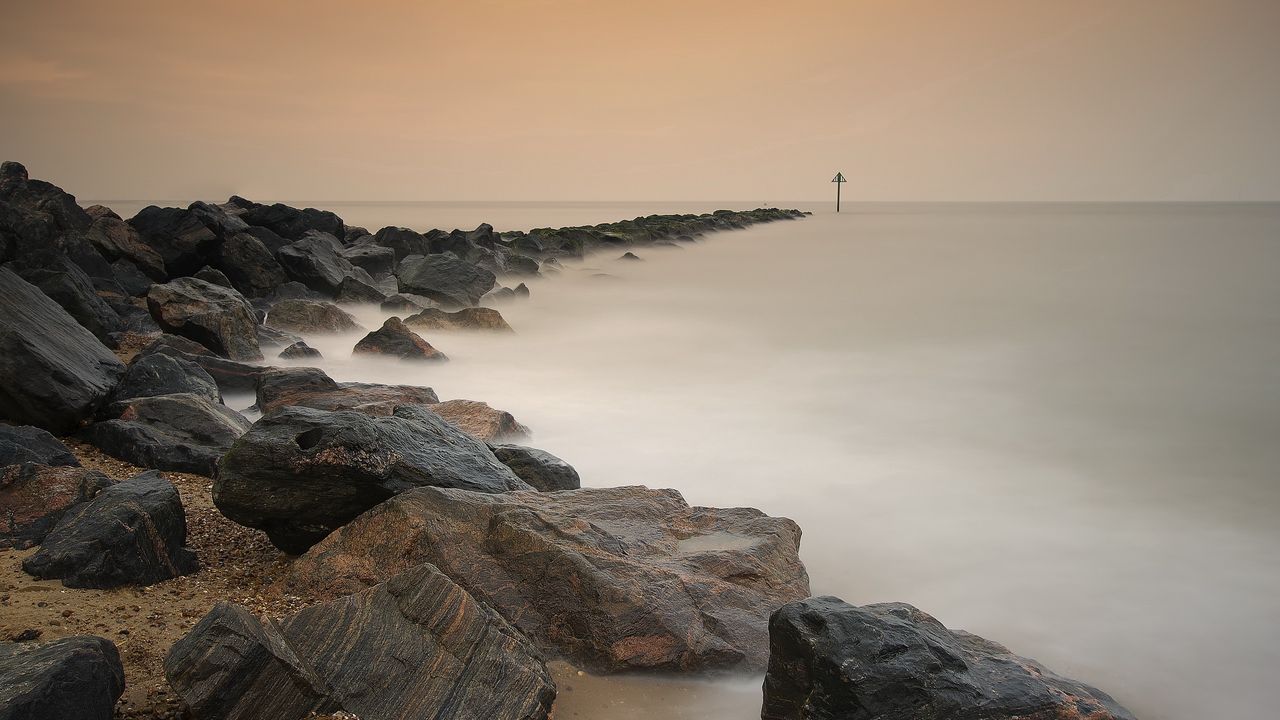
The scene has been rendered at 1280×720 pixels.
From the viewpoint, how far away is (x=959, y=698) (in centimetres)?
326

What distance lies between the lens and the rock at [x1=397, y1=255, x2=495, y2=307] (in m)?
17.0

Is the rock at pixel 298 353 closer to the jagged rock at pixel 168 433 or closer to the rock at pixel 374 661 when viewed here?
the jagged rock at pixel 168 433

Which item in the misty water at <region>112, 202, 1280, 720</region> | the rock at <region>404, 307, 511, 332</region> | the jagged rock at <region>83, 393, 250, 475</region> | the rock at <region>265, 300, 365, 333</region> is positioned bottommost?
the misty water at <region>112, 202, 1280, 720</region>

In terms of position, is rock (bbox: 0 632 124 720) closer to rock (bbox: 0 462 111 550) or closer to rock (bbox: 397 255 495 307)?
rock (bbox: 0 462 111 550)

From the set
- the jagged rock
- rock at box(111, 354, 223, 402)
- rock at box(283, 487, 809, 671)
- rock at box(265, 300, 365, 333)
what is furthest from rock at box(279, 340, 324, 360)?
rock at box(283, 487, 809, 671)

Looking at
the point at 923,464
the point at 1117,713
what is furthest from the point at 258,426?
the point at 923,464

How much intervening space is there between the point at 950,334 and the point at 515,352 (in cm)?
809

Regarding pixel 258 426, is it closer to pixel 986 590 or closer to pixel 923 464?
pixel 986 590

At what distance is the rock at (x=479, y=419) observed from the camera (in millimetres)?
7523

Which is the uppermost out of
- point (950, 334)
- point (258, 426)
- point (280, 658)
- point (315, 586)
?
point (258, 426)

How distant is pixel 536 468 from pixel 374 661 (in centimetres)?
286

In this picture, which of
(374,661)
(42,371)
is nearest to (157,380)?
(42,371)

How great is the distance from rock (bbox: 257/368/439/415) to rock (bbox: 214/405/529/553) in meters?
2.53

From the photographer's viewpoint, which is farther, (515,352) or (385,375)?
(515,352)
